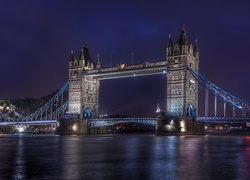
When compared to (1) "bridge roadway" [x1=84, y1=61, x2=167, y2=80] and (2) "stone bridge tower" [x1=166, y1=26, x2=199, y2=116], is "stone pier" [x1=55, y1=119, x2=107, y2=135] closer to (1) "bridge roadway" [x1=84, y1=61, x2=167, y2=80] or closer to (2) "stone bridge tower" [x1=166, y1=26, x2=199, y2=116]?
(1) "bridge roadway" [x1=84, y1=61, x2=167, y2=80]

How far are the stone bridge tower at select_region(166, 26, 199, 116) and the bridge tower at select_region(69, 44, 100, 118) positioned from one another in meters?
21.4

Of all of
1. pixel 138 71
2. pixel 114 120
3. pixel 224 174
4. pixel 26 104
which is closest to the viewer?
pixel 224 174

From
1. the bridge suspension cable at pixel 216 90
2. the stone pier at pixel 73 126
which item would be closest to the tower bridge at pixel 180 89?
the bridge suspension cable at pixel 216 90

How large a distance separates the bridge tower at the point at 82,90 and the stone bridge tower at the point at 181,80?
2136 centimetres

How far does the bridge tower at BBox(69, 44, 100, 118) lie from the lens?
82.9 meters

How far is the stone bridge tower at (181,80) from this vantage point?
220 ft

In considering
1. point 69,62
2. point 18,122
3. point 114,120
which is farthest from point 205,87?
point 18,122

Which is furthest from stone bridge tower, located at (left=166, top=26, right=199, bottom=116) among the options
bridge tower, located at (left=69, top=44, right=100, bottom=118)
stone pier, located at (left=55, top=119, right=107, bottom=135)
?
bridge tower, located at (left=69, top=44, right=100, bottom=118)

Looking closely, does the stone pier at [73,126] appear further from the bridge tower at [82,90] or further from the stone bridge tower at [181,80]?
the stone bridge tower at [181,80]

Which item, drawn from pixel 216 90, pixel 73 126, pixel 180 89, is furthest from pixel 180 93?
pixel 73 126

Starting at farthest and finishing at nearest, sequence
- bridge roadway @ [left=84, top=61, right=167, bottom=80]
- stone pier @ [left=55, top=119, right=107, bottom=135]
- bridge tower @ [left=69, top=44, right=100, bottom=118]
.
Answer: bridge tower @ [left=69, top=44, right=100, bottom=118], stone pier @ [left=55, top=119, right=107, bottom=135], bridge roadway @ [left=84, top=61, right=167, bottom=80]

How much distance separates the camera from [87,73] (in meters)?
82.0

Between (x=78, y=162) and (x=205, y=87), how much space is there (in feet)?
163

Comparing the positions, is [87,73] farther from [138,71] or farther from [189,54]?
[189,54]
